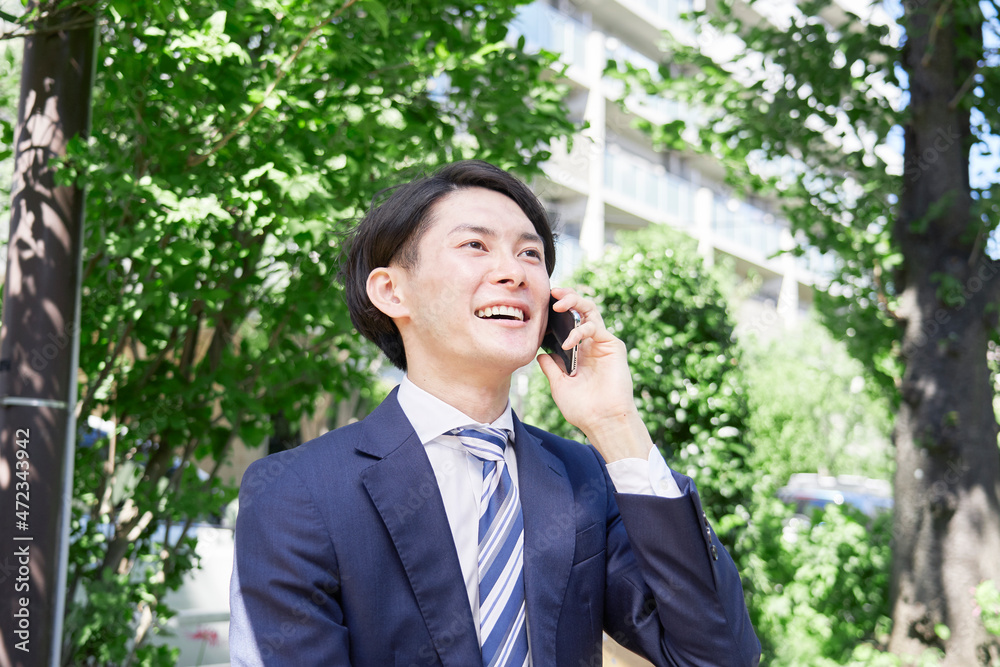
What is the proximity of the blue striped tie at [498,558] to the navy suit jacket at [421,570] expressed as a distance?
0.03 metres

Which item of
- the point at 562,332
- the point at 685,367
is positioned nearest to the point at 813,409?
the point at 685,367

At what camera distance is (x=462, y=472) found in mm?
1663

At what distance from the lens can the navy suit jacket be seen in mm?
1429

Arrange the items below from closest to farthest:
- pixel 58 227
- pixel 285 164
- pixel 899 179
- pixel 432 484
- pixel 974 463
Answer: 1. pixel 432 484
2. pixel 58 227
3. pixel 285 164
4. pixel 974 463
5. pixel 899 179

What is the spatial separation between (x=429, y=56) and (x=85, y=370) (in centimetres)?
208

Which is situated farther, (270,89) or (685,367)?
(685,367)

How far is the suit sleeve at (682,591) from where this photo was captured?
1.55 m

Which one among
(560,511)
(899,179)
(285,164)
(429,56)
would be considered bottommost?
(560,511)

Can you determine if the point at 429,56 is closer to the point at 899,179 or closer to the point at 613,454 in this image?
the point at 613,454

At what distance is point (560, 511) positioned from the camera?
1673 mm

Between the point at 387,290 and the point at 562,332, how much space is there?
41 centimetres

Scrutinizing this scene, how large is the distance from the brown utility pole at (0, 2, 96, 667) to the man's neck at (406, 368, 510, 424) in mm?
1809

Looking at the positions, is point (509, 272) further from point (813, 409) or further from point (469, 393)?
point (813, 409)

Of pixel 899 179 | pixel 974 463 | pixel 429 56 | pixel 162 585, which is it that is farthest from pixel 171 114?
pixel 974 463
